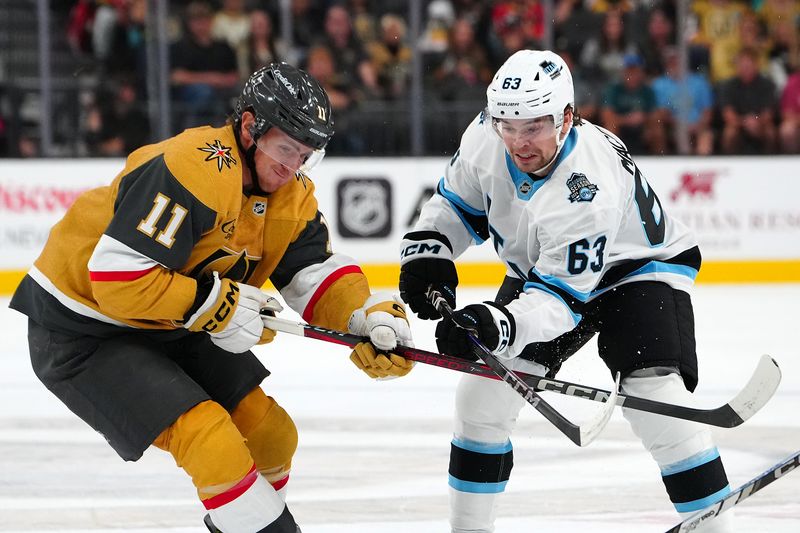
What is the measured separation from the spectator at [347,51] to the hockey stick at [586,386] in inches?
190

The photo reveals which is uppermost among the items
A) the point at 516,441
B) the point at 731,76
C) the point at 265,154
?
the point at 265,154

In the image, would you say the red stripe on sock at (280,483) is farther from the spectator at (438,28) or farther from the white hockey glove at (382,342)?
the spectator at (438,28)

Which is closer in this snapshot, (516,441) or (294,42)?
(516,441)

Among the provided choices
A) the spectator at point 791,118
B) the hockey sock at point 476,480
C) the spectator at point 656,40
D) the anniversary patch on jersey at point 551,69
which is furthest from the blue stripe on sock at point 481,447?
the spectator at point 791,118

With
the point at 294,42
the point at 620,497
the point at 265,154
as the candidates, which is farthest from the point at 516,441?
the point at 294,42

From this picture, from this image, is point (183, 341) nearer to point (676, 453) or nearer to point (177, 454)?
point (177, 454)

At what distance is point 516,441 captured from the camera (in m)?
4.02

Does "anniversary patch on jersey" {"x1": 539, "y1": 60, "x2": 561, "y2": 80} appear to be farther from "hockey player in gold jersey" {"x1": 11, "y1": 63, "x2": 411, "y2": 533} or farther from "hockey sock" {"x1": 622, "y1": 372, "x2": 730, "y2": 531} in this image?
"hockey sock" {"x1": 622, "y1": 372, "x2": 730, "y2": 531}

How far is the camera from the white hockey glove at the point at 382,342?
2.77 meters

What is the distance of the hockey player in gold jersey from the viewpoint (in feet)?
8.05

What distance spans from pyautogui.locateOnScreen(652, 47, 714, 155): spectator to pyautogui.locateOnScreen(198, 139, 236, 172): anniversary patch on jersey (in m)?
5.31

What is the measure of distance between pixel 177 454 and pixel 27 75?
532cm

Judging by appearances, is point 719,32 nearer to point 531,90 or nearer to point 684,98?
point 684,98

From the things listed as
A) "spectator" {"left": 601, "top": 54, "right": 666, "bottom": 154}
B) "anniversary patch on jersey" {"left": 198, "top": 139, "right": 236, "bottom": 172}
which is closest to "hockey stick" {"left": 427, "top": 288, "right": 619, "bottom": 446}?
"anniversary patch on jersey" {"left": 198, "top": 139, "right": 236, "bottom": 172}
